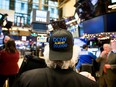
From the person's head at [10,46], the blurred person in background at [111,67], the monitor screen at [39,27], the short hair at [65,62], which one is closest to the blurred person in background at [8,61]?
the person's head at [10,46]

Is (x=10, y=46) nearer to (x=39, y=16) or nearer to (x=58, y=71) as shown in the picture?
(x=58, y=71)

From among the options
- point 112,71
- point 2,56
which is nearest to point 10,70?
point 2,56

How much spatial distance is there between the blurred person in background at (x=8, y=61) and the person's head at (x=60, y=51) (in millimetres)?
2775

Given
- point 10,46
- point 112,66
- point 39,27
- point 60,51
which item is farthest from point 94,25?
point 39,27

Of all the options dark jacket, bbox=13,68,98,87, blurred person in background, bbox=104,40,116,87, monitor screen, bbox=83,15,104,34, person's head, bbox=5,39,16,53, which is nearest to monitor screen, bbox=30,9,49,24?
monitor screen, bbox=83,15,104,34

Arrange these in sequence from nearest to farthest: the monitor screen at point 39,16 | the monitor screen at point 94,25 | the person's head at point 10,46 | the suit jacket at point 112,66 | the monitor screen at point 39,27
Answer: the person's head at point 10,46
the suit jacket at point 112,66
the monitor screen at point 94,25
the monitor screen at point 39,27
the monitor screen at point 39,16

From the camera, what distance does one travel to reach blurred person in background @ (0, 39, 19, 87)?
172 inches

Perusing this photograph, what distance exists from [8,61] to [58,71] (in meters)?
3.03

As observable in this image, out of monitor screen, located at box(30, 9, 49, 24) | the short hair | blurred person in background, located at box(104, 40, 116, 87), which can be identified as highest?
monitor screen, located at box(30, 9, 49, 24)

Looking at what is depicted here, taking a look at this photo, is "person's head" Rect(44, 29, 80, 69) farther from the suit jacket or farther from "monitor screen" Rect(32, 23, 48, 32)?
"monitor screen" Rect(32, 23, 48, 32)

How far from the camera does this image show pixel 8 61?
14.7 ft

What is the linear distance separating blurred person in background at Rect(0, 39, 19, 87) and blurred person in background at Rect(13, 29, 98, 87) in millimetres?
2782

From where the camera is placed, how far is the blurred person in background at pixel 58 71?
1.58 m

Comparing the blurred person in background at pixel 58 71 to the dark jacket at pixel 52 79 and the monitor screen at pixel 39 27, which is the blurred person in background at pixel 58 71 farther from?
the monitor screen at pixel 39 27
